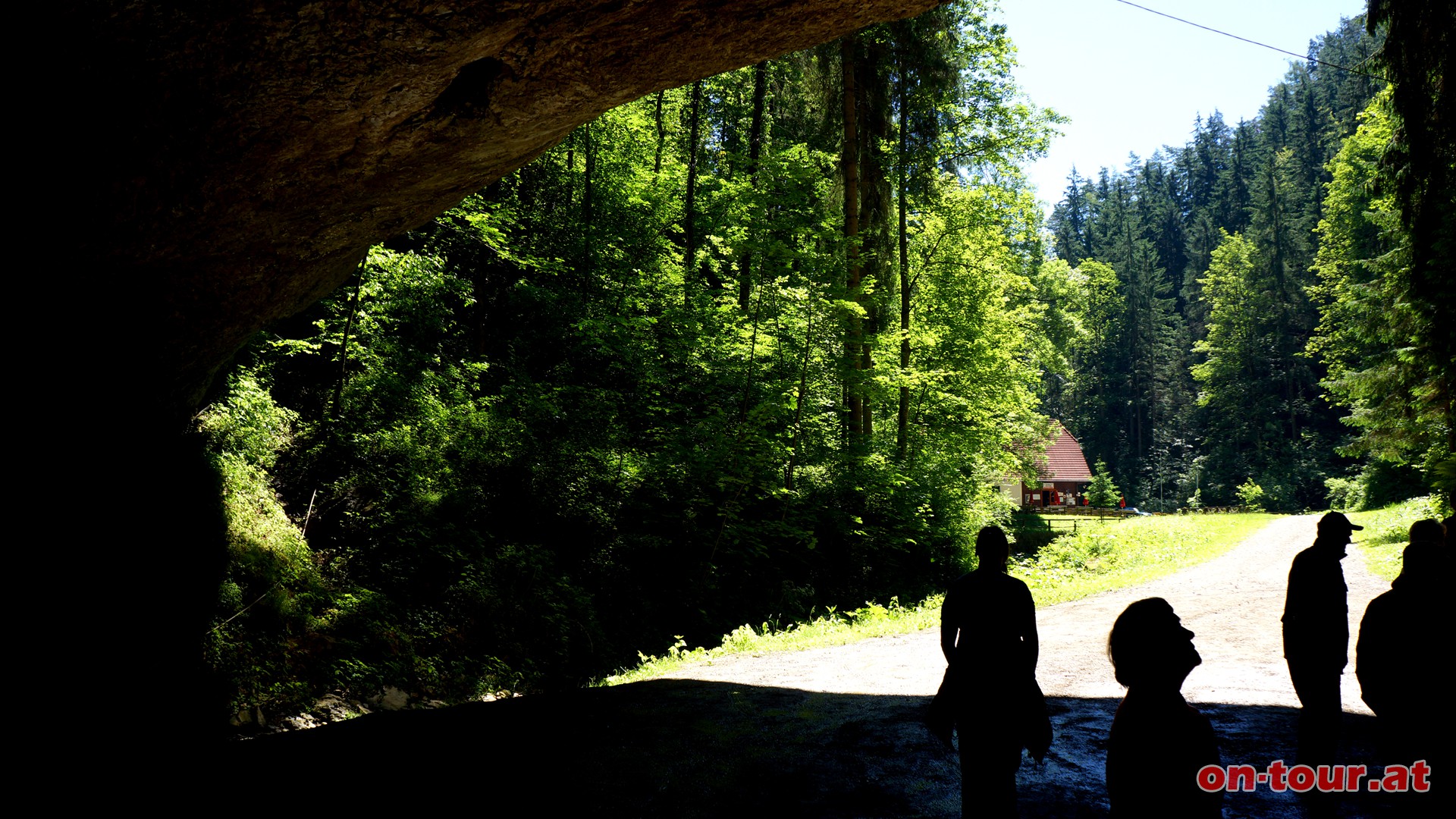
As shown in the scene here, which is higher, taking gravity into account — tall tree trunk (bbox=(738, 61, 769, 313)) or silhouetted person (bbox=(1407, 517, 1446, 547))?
tall tree trunk (bbox=(738, 61, 769, 313))

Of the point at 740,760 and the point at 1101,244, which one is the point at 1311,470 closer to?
the point at 1101,244

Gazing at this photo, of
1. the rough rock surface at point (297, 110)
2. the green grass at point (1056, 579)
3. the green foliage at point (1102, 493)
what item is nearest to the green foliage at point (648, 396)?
the green grass at point (1056, 579)

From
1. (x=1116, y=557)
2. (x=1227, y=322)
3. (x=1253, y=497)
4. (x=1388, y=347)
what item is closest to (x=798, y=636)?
(x=1116, y=557)

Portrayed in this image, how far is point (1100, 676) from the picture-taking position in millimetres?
8547

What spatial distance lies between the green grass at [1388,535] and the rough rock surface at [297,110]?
1693 cm

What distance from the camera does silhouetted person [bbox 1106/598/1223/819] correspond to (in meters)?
2.28

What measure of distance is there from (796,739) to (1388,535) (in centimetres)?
2217

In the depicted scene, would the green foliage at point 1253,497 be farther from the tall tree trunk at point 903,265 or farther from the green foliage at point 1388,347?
the tall tree trunk at point 903,265

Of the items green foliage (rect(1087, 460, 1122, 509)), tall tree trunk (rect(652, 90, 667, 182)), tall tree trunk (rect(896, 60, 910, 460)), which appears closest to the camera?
tall tree trunk (rect(896, 60, 910, 460))

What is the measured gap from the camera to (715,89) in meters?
25.6

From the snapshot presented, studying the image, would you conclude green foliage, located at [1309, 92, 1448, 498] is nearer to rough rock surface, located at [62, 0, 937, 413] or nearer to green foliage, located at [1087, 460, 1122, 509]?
rough rock surface, located at [62, 0, 937, 413]

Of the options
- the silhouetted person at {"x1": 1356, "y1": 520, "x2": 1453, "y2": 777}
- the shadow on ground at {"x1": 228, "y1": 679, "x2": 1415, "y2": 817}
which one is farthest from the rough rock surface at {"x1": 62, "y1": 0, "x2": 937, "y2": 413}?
the silhouetted person at {"x1": 1356, "y1": 520, "x2": 1453, "y2": 777}
